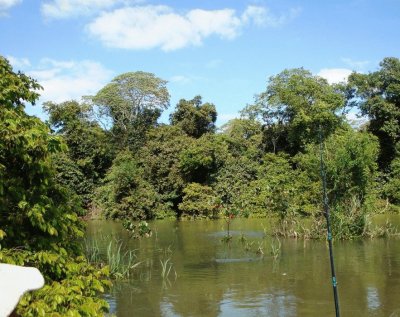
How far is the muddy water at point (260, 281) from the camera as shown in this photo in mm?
8297

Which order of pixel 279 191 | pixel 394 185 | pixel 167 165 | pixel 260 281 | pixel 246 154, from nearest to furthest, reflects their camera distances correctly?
pixel 260 281 < pixel 279 191 < pixel 394 185 < pixel 167 165 < pixel 246 154

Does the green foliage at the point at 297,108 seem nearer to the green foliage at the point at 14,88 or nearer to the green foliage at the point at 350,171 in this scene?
the green foliage at the point at 350,171

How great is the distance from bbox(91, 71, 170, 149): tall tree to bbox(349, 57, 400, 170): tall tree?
14.2 m

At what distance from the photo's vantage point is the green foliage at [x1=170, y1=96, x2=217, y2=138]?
105 feet

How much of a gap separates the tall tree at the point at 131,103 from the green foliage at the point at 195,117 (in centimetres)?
293

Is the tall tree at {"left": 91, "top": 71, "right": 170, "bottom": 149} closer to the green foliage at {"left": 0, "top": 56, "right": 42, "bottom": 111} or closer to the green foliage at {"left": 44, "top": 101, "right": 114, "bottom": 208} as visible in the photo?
the green foliage at {"left": 44, "top": 101, "right": 114, "bottom": 208}

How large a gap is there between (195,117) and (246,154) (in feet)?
14.3

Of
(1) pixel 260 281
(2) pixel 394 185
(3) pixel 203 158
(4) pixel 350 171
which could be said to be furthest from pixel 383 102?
(1) pixel 260 281

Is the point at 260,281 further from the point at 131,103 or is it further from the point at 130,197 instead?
the point at 131,103

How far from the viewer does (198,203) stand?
90.2 ft

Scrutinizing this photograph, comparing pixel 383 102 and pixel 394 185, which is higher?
pixel 383 102

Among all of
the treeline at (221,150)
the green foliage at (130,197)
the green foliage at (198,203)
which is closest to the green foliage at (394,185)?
the treeline at (221,150)

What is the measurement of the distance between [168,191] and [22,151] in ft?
85.4

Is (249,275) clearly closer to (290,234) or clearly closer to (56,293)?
(290,234)
